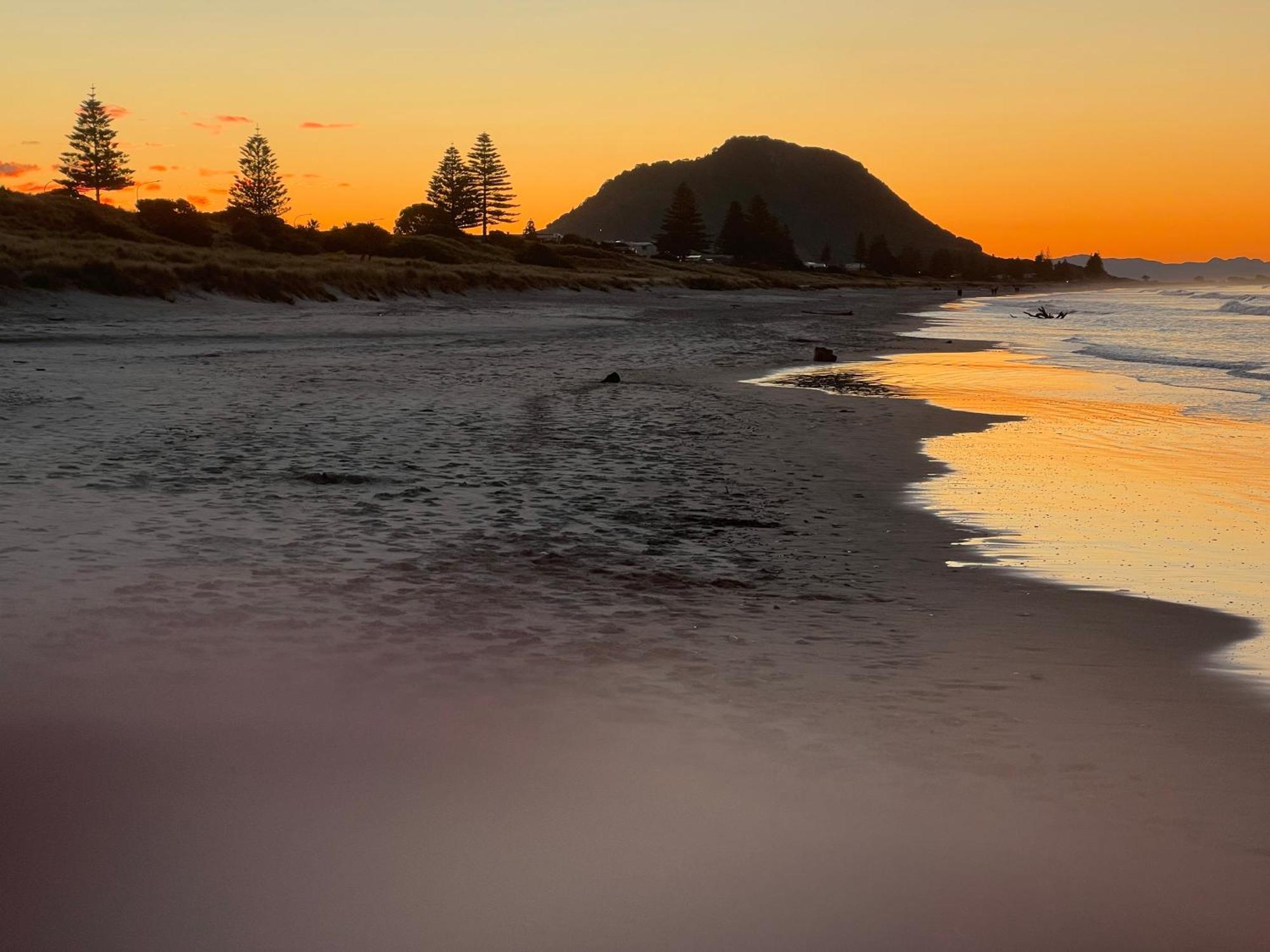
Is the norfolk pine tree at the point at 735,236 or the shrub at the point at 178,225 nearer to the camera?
the shrub at the point at 178,225

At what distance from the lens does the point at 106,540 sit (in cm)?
695

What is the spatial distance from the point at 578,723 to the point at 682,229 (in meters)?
129

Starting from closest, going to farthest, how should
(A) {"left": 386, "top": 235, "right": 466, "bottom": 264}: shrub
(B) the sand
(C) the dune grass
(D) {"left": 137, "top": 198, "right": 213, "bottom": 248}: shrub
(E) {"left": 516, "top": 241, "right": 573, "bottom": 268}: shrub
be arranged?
1. (B) the sand
2. (C) the dune grass
3. (D) {"left": 137, "top": 198, "right": 213, "bottom": 248}: shrub
4. (A) {"left": 386, "top": 235, "right": 466, "bottom": 264}: shrub
5. (E) {"left": 516, "top": 241, "right": 573, "bottom": 268}: shrub

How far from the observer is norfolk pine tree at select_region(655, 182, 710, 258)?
129 m

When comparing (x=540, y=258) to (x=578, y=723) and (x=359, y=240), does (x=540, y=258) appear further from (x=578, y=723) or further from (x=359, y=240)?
(x=578, y=723)

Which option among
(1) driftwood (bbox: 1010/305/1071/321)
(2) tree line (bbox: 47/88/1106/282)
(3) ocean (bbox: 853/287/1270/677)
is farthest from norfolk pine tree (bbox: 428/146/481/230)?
(3) ocean (bbox: 853/287/1270/677)

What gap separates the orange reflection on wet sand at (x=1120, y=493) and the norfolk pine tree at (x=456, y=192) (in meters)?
114

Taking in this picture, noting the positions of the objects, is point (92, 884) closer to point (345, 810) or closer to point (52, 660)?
point (345, 810)

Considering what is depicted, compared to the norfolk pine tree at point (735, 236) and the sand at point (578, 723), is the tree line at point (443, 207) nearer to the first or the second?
the norfolk pine tree at point (735, 236)

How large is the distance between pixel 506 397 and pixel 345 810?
1189 cm

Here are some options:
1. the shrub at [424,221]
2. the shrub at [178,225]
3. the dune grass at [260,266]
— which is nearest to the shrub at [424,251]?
the dune grass at [260,266]

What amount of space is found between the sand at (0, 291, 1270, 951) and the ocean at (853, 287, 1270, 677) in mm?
503

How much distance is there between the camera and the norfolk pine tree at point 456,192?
410ft

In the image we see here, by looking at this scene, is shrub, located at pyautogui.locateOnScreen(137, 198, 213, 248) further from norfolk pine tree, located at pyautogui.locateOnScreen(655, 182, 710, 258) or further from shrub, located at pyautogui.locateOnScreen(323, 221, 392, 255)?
norfolk pine tree, located at pyautogui.locateOnScreen(655, 182, 710, 258)
